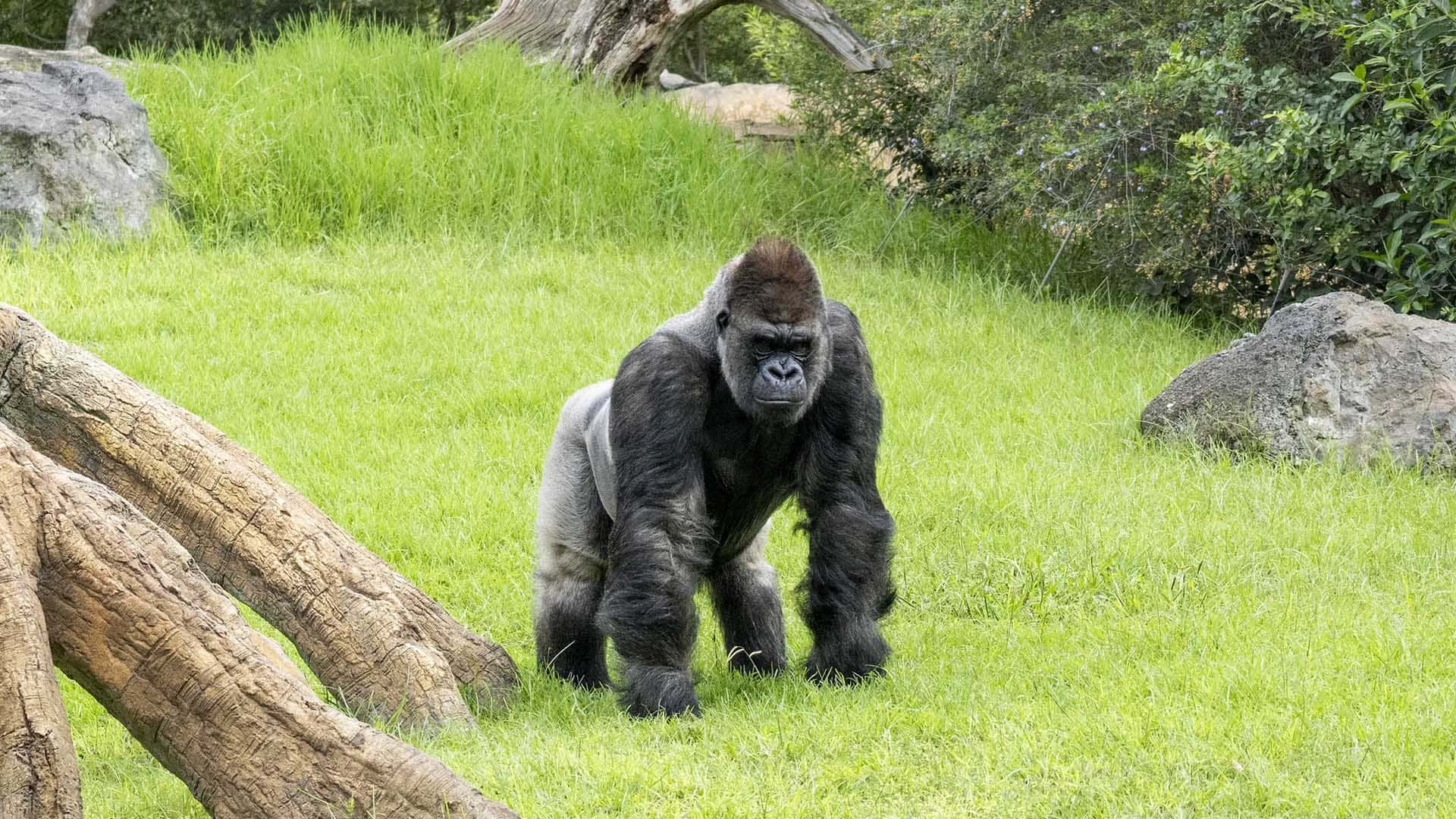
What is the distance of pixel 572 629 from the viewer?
4383mm

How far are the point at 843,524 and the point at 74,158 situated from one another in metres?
6.49

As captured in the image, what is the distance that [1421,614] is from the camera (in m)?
4.37

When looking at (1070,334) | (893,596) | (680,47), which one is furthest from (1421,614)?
(680,47)

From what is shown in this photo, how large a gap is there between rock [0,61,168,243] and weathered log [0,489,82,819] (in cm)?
665

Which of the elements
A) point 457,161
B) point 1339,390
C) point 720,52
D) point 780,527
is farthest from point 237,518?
point 720,52

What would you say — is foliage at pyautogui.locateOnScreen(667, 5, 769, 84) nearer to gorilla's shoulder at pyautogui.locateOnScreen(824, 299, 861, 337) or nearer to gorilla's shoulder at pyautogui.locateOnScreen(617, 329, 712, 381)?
gorilla's shoulder at pyautogui.locateOnScreen(824, 299, 861, 337)

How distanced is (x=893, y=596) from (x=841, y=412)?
569mm

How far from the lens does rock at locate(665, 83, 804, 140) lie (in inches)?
475

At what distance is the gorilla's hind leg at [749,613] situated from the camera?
4.40m

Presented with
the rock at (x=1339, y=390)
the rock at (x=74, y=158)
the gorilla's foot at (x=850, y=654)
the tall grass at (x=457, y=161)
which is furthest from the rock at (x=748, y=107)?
the gorilla's foot at (x=850, y=654)

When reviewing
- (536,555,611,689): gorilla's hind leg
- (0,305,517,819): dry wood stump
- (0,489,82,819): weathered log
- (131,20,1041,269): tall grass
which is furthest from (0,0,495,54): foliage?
(0,489,82,819): weathered log

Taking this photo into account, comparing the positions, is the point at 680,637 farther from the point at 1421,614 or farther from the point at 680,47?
the point at 680,47

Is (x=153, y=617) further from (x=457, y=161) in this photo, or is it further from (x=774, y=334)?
(x=457, y=161)

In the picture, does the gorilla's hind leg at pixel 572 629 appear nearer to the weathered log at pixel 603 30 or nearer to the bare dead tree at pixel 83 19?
the weathered log at pixel 603 30
